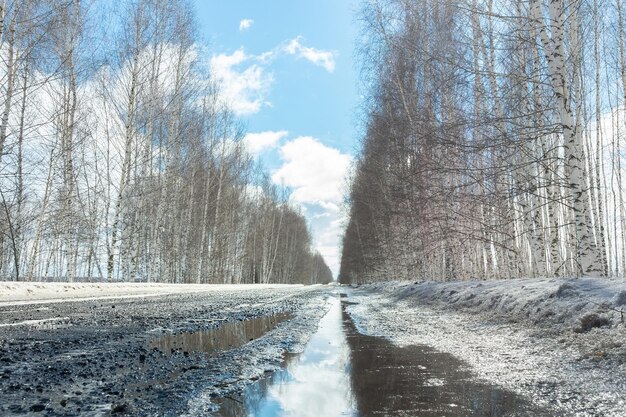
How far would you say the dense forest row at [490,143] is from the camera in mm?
7414

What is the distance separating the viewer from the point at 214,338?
4.51m


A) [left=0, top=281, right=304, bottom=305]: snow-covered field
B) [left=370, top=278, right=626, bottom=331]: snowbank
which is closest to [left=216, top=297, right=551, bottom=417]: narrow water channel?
[left=370, top=278, right=626, bottom=331]: snowbank

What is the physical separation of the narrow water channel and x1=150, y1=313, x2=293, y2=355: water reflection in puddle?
0.77 metres

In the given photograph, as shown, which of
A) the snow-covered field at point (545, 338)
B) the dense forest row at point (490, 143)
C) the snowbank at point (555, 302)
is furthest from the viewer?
the dense forest row at point (490, 143)

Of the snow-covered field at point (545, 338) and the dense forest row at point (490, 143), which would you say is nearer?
the snow-covered field at point (545, 338)

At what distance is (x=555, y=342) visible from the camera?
396cm

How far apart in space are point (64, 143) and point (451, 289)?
1643 centimetres

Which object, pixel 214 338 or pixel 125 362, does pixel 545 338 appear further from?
pixel 125 362

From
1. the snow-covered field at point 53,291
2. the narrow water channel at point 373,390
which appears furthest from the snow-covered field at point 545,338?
the snow-covered field at point 53,291

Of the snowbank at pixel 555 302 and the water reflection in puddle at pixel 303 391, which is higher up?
the snowbank at pixel 555 302

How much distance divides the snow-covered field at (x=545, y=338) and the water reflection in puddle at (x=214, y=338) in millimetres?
1643

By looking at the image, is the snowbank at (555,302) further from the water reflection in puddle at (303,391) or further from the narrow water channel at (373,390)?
the water reflection in puddle at (303,391)

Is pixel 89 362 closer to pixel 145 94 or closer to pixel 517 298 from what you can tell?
pixel 517 298

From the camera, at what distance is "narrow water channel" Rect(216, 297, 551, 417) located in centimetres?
223
